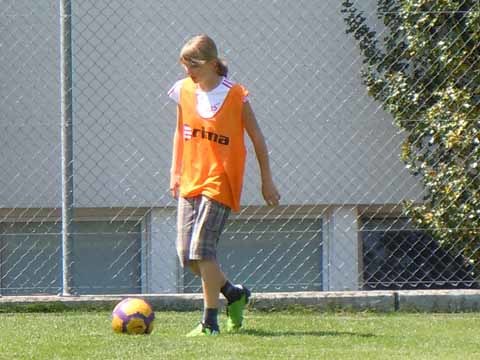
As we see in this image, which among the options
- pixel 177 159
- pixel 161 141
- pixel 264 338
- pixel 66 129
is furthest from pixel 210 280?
pixel 161 141

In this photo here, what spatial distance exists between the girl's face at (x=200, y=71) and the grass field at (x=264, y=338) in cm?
134

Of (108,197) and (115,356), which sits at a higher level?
(108,197)

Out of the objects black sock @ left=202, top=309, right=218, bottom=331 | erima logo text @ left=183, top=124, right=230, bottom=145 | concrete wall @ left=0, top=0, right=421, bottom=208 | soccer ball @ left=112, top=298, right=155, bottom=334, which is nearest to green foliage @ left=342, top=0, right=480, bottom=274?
concrete wall @ left=0, top=0, right=421, bottom=208

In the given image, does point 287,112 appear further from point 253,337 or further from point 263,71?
point 253,337

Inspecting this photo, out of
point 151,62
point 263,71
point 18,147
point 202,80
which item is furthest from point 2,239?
point 202,80

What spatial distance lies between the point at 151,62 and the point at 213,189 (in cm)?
253

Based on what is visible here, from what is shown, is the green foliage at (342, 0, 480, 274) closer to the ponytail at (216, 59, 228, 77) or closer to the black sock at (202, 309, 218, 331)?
the ponytail at (216, 59, 228, 77)

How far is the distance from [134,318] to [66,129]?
5.77 ft

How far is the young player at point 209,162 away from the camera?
6348 mm

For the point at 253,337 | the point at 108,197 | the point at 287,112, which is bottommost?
the point at 253,337

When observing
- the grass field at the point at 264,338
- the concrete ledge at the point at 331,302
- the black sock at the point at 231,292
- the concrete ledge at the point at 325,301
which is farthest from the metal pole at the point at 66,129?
the black sock at the point at 231,292

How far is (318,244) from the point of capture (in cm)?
904

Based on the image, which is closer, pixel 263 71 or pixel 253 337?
pixel 253 337

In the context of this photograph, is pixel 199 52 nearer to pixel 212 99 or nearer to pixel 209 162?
pixel 212 99
